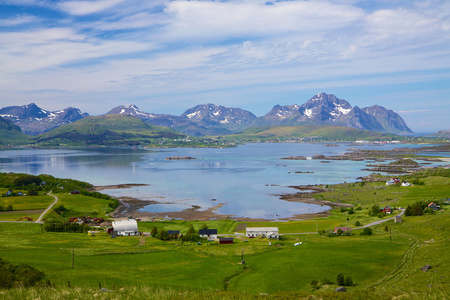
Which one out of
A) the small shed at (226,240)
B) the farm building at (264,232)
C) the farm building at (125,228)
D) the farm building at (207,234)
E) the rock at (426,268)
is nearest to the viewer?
the rock at (426,268)

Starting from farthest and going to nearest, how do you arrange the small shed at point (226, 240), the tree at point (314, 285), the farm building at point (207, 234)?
the farm building at point (207, 234) → the small shed at point (226, 240) → the tree at point (314, 285)

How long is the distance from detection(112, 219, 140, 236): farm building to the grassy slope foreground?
220 centimetres

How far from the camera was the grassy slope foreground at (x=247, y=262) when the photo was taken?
22.9 metres

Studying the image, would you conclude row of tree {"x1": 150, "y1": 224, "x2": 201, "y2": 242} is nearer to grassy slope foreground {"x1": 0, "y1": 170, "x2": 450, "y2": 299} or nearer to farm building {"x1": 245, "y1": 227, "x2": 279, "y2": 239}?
grassy slope foreground {"x1": 0, "y1": 170, "x2": 450, "y2": 299}

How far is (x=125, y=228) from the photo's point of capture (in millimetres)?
49750

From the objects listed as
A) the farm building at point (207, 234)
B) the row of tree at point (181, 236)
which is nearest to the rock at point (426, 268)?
the row of tree at point (181, 236)

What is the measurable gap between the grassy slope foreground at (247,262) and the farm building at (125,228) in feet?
7.22

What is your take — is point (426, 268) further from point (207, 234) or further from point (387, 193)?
point (387, 193)

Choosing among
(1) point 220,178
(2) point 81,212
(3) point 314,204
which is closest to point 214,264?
(2) point 81,212

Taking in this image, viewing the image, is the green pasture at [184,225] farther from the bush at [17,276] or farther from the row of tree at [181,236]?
the bush at [17,276]

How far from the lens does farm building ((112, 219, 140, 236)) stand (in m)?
49.3

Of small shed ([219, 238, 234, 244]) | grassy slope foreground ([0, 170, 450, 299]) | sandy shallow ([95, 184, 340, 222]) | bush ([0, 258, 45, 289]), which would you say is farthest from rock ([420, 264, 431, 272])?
sandy shallow ([95, 184, 340, 222])

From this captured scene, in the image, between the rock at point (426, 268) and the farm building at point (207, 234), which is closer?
the rock at point (426, 268)

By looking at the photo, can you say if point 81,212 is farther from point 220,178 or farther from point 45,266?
point 220,178
